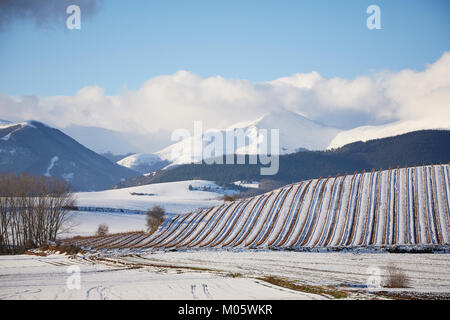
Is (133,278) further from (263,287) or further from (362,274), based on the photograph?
(362,274)

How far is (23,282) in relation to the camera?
23.0 meters

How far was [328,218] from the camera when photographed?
45031mm

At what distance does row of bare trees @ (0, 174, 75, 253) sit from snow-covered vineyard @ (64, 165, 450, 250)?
15483 millimetres

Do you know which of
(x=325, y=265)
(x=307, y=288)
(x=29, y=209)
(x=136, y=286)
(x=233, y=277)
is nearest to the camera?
(x=307, y=288)

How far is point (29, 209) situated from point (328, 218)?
44.7 m

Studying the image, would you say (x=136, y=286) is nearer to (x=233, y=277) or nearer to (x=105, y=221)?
(x=233, y=277)

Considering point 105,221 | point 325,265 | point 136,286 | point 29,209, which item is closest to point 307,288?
point 136,286

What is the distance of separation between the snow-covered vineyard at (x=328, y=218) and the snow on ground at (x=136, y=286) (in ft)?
59.8

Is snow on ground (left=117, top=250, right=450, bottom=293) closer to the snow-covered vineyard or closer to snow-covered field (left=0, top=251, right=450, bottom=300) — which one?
snow-covered field (left=0, top=251, right=450, bottom=300)

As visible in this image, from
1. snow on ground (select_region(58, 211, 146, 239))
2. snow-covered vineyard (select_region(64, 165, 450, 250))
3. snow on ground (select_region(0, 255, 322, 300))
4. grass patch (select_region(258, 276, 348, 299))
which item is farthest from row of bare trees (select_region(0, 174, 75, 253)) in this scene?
grass patch (select_region(258, 276, 348, 299))

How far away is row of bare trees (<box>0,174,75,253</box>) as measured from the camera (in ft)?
216

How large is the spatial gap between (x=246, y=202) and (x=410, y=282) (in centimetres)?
3375

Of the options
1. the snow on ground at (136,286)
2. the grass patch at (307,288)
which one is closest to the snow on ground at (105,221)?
the snow on ground at (136,286)
